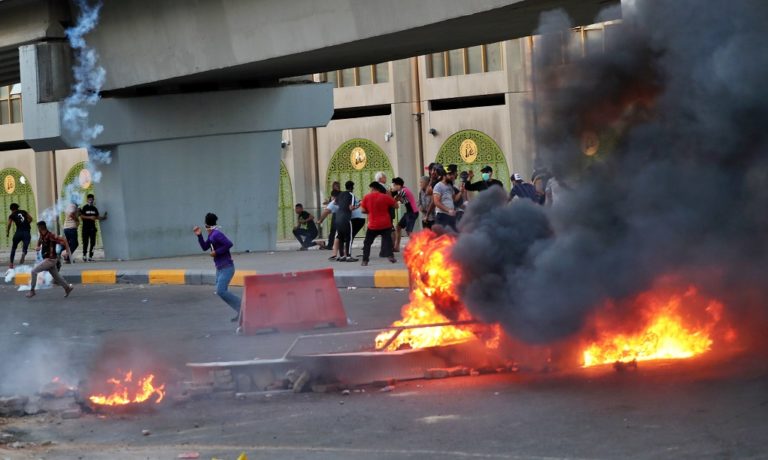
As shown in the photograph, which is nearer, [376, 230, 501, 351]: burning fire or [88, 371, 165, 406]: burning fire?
[88, 371, 165, 406]: burning fire

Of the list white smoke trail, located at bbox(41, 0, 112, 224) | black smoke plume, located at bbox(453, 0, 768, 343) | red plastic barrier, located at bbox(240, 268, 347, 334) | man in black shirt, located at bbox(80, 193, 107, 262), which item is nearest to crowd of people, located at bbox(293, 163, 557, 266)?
red plastic barrier, located at bbox(240, 268, 347, 334)

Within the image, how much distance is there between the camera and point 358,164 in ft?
124

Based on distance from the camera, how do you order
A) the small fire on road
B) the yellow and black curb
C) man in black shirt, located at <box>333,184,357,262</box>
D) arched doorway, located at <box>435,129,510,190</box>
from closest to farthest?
the small fire on road < the yellow and black curb < man in black shirt, located at <box>333,184,357,262</box> < arched doorway, located at <box>435,129,510,190</box>

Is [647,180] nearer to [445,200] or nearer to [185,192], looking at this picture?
[445,200]

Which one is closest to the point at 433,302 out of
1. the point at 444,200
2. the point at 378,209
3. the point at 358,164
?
the point at 444,200

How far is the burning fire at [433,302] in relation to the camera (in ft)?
34.4

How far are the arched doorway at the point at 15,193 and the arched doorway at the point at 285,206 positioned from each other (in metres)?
10.8

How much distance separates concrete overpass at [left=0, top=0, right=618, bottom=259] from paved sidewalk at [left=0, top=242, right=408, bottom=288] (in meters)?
1.10

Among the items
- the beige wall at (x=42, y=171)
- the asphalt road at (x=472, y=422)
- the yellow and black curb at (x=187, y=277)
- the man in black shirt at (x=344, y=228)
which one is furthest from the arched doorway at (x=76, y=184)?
the asphalt road at (x=472, y=422)

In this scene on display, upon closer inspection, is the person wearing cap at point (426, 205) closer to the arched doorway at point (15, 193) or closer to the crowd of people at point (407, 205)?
the crowd of people at point (407, 205)

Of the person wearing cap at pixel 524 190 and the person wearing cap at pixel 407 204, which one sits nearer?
the person wearing cap at pixel 524 190

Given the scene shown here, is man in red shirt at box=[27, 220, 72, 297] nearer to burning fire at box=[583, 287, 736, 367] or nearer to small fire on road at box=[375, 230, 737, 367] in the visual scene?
small fire on road at box=[375, 230, 737, 367]

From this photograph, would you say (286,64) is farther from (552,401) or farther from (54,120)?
(552,401)

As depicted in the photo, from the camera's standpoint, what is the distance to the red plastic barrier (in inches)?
564
